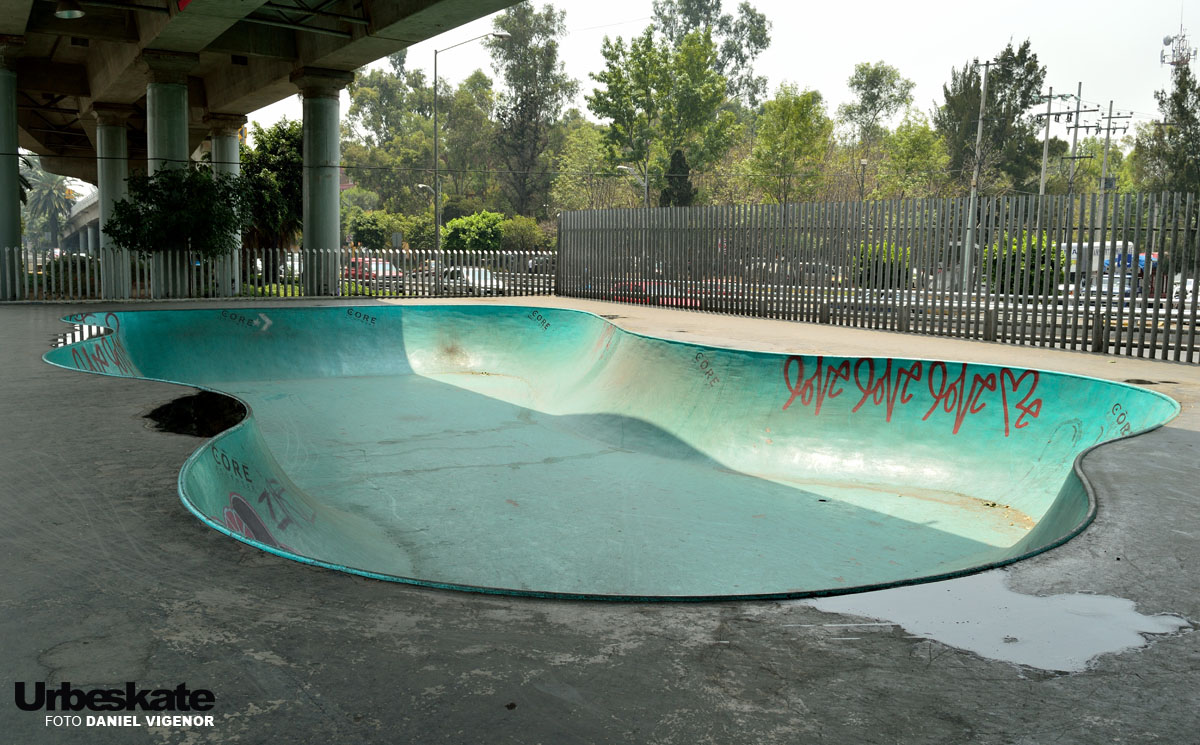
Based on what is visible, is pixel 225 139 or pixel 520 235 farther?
pixel 520 235

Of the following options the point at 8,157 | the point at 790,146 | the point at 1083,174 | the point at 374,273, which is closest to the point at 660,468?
the point at 374,273

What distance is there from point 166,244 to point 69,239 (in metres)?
106

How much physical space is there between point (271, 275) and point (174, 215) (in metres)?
3.26

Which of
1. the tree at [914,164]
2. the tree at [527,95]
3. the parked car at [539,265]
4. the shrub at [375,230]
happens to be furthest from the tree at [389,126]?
the parked car at [539,265]

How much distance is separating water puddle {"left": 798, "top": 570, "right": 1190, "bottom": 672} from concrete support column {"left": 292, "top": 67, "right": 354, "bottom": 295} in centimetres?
2357

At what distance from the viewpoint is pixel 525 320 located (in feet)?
61.0

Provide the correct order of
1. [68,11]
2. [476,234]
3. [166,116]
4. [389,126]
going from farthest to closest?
[389,126], [476,234], [166,116], [68,11]

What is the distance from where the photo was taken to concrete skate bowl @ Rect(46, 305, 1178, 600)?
263 inches

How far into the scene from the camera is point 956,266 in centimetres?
1545

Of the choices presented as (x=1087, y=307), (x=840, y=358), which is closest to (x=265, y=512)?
(x=840, y=358)

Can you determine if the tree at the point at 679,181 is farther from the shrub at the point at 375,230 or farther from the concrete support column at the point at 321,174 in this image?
the concrete support column at the point at 321,174

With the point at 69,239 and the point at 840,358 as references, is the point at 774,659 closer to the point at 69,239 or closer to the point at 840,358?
the point at 840,358

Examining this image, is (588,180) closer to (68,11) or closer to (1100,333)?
(68,11)

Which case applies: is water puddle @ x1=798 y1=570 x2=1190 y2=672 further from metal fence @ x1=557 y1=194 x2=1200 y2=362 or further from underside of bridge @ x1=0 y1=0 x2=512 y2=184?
underside of bridge @ x1=0 y1=0 x2=512 y2=184
